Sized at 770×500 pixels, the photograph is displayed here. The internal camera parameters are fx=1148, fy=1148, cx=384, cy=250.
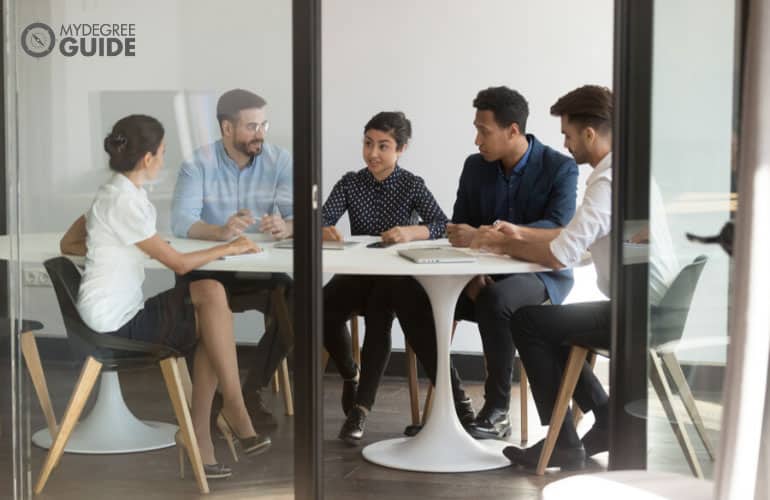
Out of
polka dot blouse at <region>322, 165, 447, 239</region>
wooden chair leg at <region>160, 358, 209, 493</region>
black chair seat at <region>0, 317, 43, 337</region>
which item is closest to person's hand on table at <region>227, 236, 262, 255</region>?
wooden chair leg at <region>160, 358, 209, 493</region>

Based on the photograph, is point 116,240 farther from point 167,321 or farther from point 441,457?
point 441,457

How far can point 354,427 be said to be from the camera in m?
4.66

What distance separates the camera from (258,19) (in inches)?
125

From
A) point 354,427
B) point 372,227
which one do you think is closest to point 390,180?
point 372,227

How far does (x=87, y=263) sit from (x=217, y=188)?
0.42 m

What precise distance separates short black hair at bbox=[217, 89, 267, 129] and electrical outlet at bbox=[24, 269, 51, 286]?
2.14 ft

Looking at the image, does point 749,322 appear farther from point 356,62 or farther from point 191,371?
point 356,62

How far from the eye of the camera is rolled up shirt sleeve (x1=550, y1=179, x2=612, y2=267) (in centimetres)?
399

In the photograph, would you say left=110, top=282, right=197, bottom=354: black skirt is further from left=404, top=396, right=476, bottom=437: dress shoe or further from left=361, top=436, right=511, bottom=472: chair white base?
left=404, top=396, right=476, bottom=437: dress shoe

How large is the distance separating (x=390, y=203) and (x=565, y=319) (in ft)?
4.00

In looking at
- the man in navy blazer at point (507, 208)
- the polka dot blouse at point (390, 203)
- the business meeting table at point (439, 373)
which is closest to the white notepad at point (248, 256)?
the business meeting table at point (439, 373)

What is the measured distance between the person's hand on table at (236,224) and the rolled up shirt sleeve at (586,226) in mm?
1285

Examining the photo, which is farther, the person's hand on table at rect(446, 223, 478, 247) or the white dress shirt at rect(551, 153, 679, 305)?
the person's hand on table at rect(446, 223, 478, 247)

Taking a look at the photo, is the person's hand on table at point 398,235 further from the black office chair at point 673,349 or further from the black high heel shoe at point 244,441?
the black office chair at point 673,349
